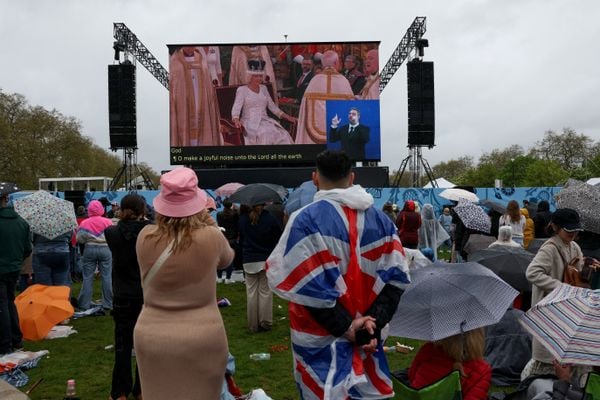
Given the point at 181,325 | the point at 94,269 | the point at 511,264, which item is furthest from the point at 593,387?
the point at 94,269

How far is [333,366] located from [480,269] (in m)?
1.49

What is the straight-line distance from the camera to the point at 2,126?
127 feet

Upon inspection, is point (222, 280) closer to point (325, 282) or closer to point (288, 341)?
point (288, 341)

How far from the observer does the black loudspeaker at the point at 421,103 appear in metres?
25.2

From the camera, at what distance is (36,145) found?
139 feet

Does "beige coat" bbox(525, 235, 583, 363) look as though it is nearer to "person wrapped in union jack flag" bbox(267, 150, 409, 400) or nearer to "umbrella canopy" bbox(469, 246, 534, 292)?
"umbrella canopy" bbox(469, 246, 534, 292)

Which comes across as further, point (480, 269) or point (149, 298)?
point (480, 269)

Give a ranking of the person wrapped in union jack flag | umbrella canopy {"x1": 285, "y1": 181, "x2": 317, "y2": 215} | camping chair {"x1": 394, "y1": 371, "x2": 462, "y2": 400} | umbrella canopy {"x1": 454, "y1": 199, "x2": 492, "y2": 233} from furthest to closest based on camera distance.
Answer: umbrella canopy {"x1": 454, "y1": 199, "x2": 492, "y2": 233}
umbrella canopy {"x1": 285, "y1": 181, "x2": 317, "y2": 215}
camping chair {"x1": 394, "y1": 371, "x2": 462, "y2": 400}
the person wrapped in union jack flag

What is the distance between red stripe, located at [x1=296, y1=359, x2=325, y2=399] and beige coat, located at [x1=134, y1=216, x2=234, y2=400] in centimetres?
47

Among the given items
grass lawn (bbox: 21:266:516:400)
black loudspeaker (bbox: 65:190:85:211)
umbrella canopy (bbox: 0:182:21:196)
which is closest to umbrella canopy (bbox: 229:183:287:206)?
grass lawn (bbox: 21:266:516:400)

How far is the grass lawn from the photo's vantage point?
15.9 ft

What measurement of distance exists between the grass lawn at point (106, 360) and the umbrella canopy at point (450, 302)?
1.66 meters

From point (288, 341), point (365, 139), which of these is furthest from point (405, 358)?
point (365, 139)

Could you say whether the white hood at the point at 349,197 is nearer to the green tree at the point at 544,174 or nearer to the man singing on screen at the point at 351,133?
the man singing on screen at the point at 351,133
